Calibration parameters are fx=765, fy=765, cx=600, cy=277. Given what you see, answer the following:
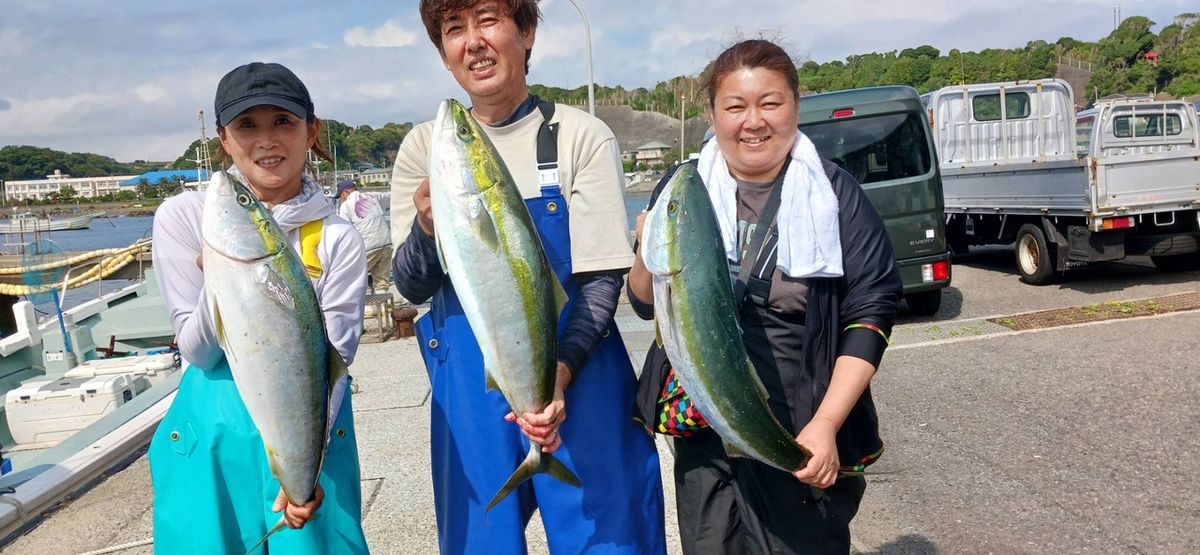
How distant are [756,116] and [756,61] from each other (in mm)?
155

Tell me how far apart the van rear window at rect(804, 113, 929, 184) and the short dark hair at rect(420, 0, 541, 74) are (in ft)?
24.0

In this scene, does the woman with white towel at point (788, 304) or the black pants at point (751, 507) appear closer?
the woman with white towel at point (788, 304)

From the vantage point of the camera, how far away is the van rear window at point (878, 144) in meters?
9.06

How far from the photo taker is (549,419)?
6.91ft

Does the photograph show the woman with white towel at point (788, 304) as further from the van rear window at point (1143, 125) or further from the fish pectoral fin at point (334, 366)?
the van rear window at point (1143, 125)

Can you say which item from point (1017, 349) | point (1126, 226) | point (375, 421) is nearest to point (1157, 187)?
point (1126, 226)

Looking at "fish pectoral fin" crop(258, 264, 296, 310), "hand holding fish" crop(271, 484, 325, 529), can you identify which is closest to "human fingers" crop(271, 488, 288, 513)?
"hand holding fish" crop(271, 484, 325, 529)

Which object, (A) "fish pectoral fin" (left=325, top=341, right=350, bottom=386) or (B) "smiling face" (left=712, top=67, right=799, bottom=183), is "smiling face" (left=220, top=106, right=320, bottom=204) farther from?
(B) "smiling face" (left=712, top=67, right=799, bottom=183)

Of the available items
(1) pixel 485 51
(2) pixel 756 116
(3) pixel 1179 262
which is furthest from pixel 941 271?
(1) pixel 485 51

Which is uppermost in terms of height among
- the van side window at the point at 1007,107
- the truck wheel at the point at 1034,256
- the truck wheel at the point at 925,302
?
the van side window at the point at 1007,107

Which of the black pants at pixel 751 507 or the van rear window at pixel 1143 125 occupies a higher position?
the van rear window at pixel 1143 125

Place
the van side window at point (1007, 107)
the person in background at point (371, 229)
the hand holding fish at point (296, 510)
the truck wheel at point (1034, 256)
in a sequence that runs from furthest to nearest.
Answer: the van side window at point (1007, 107), the truck wheel at point (1034, 256), the person in background at point (371, 229), the hand holding fish at point (296, 510)

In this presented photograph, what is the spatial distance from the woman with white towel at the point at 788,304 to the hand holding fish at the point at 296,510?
0.99 metres

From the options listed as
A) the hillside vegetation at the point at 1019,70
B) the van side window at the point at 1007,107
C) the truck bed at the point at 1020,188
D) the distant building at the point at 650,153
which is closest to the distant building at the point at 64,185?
the hillside vegetation at the point at 1019,70
